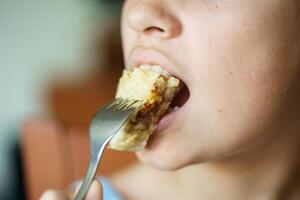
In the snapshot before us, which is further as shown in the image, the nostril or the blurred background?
the blurred background

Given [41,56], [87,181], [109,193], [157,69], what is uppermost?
[157,69]

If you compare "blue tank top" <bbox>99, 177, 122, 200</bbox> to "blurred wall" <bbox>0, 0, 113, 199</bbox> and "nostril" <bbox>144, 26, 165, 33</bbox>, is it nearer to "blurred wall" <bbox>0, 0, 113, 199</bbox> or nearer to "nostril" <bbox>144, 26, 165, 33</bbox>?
"nostril" <bbox>144, 26, 165, 33</bbox>

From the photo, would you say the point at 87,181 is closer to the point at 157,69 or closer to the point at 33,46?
the point at 157,69

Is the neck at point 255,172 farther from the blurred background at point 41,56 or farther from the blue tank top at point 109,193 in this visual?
the blurred background at point 41,56

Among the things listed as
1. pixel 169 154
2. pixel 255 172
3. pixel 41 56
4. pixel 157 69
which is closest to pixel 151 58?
pixel 157 69

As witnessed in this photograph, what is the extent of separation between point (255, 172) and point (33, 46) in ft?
7.10

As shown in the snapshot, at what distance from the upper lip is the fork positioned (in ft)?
0.19

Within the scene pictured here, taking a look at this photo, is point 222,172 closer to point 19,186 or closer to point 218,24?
point 218,24

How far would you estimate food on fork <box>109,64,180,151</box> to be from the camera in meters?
0.68

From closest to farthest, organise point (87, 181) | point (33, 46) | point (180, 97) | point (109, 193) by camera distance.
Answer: point (87, 181) < point (180, 97) < point (109, 193) < point (33, 46)

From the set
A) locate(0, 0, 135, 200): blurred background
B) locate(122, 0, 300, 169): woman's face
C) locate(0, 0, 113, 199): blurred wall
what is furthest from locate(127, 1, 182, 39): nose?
locate(0, 0, 113, 199): blurred wall

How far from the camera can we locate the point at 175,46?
0.67m

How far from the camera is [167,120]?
0.70 meters

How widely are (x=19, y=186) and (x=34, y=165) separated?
1.50m
